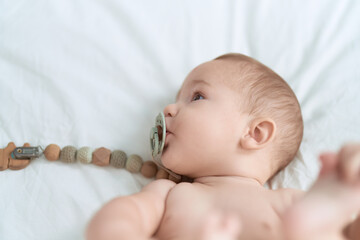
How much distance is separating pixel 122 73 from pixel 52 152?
38 centimetres

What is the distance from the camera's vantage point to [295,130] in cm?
117

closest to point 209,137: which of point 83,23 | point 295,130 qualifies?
point 295,130

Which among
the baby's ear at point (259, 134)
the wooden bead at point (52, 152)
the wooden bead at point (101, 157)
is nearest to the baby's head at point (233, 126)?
the baby's ear at point (259, 134)

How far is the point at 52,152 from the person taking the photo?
1238 mm

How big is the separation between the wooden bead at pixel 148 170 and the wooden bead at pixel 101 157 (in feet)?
0.38

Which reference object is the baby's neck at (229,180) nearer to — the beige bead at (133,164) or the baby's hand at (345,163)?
the beige bead at (133,164)

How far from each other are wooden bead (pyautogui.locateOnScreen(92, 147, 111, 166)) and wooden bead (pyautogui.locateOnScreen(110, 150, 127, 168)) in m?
0.01

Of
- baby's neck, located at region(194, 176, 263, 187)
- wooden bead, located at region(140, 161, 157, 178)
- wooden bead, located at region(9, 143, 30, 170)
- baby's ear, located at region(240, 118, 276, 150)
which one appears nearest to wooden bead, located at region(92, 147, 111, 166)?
wooden bead, located at region(140, 161, 157, 178)

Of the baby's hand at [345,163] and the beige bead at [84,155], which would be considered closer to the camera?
→ the baby's hand at [345,163]

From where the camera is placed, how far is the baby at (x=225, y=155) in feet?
3.06

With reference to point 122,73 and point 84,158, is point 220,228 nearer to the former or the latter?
point 84,158

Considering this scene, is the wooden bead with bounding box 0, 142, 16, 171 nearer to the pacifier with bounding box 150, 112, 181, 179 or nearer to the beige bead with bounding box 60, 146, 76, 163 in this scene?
the beige bead with bounding box 60, 146, 76, 163

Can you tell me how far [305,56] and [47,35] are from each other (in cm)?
97

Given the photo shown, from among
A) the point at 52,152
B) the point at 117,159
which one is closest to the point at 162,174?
the point at 117,159
